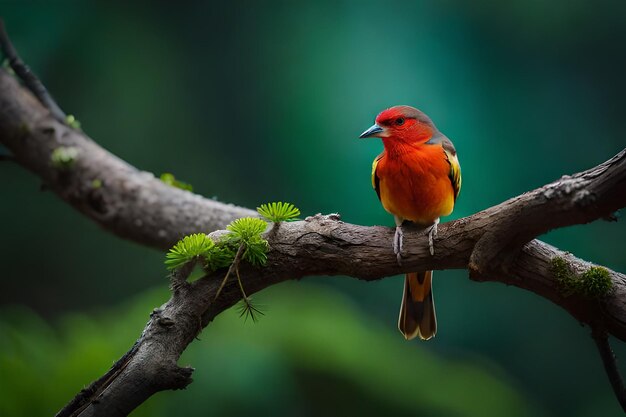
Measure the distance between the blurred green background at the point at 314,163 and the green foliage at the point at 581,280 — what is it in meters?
1.59

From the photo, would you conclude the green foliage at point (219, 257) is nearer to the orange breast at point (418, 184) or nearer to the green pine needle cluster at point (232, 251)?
the green pine needle cluster at point (232, 251)

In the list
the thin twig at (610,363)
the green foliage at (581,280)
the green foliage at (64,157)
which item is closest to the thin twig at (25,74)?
the green foliage at (64,157)

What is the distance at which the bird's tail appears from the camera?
2.15m

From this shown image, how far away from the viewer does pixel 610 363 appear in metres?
1.53

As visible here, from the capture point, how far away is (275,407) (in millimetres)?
3297

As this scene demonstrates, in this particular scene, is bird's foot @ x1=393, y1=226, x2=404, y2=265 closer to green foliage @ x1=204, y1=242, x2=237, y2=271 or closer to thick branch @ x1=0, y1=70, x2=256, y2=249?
green foliage @ x1=204, y1=242, x2=237, y2=271

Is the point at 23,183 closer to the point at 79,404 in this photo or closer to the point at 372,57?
the point at 372,57

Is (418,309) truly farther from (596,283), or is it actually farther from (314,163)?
(314,163)

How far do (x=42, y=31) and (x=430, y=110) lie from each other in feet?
7.38

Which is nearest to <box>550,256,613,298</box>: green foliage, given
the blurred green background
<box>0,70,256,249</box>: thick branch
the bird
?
the bird

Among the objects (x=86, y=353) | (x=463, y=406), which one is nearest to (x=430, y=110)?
(x=463, y=406)

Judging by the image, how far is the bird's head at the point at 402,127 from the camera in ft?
6.86

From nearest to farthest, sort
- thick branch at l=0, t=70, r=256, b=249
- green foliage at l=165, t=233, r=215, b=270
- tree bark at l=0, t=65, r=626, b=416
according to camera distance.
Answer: tree bark at l=0, t=65, r=626, b=416 → green foliage at l=165, t=233, r=215, b=270 → thick branch at l=0, t=70, r=256, b=249

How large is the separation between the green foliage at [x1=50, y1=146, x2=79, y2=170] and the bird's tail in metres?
1.54
